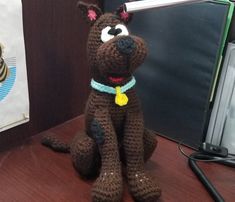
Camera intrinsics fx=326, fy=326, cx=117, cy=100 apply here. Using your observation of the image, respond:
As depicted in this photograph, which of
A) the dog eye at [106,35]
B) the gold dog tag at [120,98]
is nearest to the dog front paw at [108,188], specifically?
the gold dog tag at [120,98]

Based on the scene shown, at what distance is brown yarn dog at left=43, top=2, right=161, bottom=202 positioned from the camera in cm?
51

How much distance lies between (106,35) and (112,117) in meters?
0.14

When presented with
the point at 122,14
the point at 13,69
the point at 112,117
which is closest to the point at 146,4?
the point at 122,14

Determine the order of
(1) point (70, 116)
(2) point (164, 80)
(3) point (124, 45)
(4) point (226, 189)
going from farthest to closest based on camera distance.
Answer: (1) point (70, 116), (2) point (164, 80), (4) point (226, 189), (3) point (124, 45)

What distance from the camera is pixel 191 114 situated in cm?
68

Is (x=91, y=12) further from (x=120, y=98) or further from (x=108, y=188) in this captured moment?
(x=108, y=188)

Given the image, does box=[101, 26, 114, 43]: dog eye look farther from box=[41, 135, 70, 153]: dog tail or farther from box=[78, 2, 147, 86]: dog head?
box=[41, 135, 70, 153]: dog tail

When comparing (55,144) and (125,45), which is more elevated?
(125,45)

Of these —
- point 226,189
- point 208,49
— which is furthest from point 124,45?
point 226,189

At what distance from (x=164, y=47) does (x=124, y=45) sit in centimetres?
21

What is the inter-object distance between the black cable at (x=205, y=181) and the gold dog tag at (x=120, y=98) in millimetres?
206

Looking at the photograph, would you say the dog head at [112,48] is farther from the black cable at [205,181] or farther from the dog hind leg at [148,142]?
the black cable at [205,181]

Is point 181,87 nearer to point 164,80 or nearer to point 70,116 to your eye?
point 164,80

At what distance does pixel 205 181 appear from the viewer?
1.97ft
